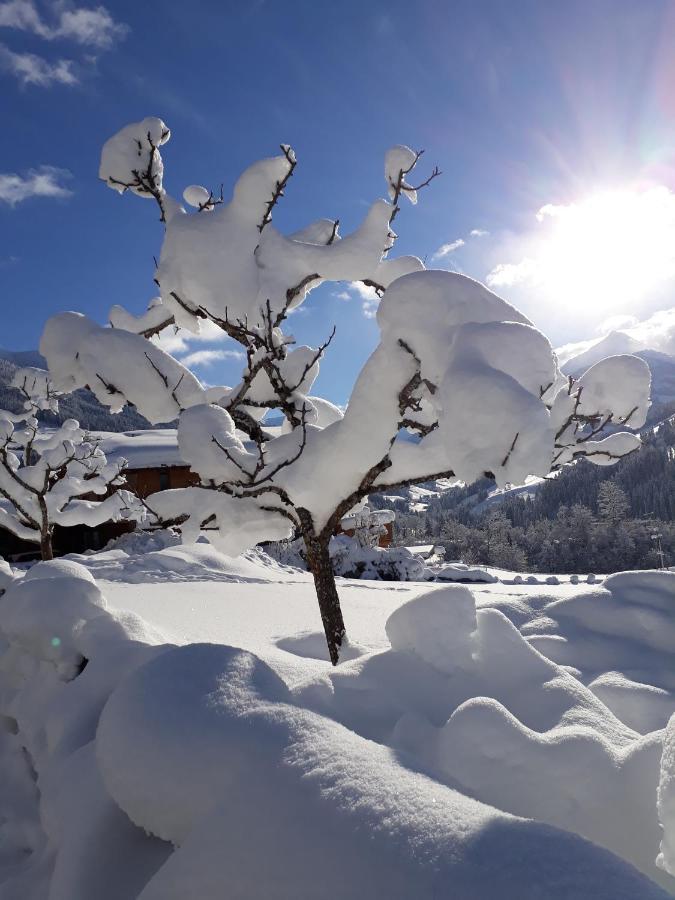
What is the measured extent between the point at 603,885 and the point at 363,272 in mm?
4582

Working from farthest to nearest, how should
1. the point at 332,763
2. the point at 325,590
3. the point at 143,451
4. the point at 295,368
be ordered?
1. the point at 143,451
2. the point at 295,368
3. the point at 325,590
4. the point at 332,763

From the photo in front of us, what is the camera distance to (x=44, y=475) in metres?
11.7

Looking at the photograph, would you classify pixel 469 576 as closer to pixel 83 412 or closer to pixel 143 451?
pixel 143 451

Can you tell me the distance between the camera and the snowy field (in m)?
1.09

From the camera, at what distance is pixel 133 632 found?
296 cm

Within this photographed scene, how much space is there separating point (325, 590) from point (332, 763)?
2.99 m

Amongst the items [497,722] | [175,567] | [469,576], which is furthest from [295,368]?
[469,576]

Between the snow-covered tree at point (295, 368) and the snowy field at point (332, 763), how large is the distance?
3.43 feet

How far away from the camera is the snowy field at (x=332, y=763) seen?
109cm

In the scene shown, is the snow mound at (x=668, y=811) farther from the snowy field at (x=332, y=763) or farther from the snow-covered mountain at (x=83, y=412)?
the snow-covered mountain at (x=83, y=412)

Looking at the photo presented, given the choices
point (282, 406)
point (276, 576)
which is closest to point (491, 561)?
point (276, 576)

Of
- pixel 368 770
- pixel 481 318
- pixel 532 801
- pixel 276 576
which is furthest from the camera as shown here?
pixel 276 576

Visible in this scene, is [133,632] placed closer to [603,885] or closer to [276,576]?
[603,885]

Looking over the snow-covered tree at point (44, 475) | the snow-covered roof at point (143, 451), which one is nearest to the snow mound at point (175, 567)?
the snow-covered tree at point (44, 475)
